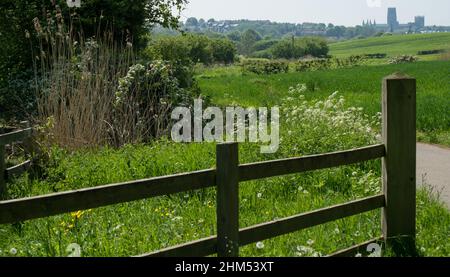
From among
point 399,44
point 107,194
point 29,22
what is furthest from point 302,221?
point 399,44

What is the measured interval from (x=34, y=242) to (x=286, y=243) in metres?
2.09

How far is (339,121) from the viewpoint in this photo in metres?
9.63

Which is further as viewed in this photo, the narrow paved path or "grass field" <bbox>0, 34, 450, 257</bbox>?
the narrow paved path

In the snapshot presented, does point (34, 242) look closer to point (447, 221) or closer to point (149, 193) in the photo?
point (149, 193)

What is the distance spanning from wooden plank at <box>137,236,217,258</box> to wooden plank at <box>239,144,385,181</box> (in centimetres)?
48

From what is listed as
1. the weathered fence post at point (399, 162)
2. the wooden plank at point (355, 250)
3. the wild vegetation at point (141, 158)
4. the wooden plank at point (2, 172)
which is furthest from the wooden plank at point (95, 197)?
the wooden plank at point (2, 172)

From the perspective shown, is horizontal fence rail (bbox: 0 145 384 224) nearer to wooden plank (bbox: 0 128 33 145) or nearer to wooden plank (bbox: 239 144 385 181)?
wooden plank (bbox: 239 144 385 181)

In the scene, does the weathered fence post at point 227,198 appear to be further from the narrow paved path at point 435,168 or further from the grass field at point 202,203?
the narrow paved path at point 435,168

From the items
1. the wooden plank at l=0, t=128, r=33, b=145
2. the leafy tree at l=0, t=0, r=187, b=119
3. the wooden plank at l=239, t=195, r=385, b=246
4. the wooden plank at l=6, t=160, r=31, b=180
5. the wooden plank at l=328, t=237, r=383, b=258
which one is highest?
the leafy tree at l=0, t=0, r=187, b=119

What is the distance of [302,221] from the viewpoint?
4.63 meters

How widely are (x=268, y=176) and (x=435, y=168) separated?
642 cm

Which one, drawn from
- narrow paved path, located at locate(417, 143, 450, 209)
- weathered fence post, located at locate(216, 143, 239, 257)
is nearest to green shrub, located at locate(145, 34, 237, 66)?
narrow paved path, located at locate(417, 143, 450, 209)

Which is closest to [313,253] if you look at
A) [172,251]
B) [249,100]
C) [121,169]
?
[172,251]

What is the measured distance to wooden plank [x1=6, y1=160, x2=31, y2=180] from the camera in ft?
22.5
